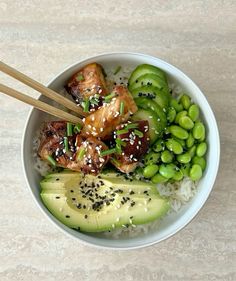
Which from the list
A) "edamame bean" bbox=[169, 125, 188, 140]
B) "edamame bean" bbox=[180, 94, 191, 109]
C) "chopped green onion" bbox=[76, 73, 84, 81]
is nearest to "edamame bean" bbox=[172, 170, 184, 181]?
"edamame bean" bbox=[169, 125, 188, 140]

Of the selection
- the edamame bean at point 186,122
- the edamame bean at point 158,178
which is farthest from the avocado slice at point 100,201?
the edamame bean at point 186,122

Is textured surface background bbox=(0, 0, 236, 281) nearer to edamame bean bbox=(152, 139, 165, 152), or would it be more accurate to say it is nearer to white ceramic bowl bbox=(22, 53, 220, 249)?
white ceramic bowl bbox=(22, 53, 220, 249)

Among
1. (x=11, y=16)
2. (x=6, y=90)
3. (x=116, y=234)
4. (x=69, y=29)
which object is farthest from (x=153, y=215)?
(x=11, y=16)

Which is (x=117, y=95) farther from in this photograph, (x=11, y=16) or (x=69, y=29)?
(x=11, y=16)

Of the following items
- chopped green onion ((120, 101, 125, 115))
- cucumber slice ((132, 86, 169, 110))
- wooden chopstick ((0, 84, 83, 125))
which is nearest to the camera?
wooden chopstick ((0, 84, 83, 125))

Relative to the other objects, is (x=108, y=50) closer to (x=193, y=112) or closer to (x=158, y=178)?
(x=193, y=112)

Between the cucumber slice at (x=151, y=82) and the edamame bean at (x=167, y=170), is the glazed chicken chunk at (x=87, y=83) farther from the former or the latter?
the edamame bean at (x=167, y=170)
